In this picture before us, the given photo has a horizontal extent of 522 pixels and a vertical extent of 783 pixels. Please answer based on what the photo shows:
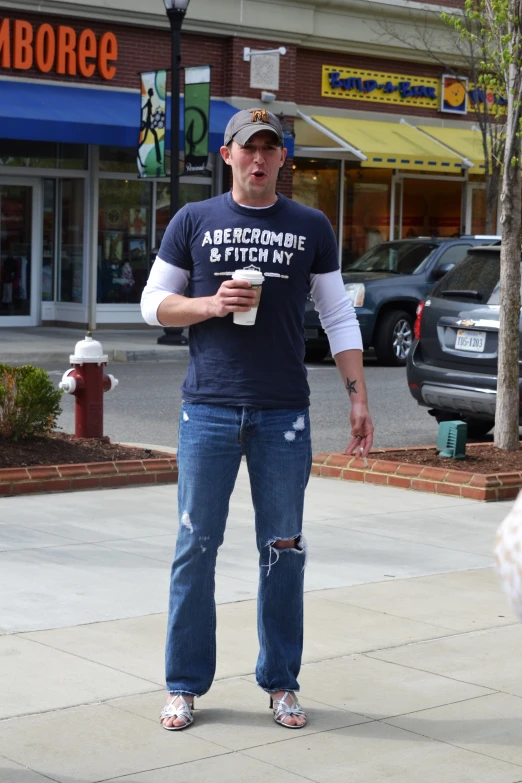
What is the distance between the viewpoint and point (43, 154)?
874 inches

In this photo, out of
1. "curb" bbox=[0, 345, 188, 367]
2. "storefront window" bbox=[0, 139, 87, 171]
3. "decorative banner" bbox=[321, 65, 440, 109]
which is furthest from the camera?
"decorative banner" bbox=[321, 65, 440, 109]

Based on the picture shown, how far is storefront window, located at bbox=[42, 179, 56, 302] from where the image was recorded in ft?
74.4

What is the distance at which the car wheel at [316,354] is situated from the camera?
1939 centimetres

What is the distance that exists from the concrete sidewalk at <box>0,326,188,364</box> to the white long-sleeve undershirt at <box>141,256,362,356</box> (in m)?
13.4

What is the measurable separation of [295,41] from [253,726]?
21.7 metres

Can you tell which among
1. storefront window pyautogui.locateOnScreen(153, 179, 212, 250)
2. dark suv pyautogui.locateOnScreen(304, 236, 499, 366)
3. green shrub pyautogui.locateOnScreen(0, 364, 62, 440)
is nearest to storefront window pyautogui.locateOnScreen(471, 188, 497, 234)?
storefront window pyautogui.locateOnScreen(153, 179, 212, 250)

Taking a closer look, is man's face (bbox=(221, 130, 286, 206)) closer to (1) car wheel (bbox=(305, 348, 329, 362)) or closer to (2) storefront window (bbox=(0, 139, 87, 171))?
(1) car wheel (bbox=(305, 348, 329, 362))

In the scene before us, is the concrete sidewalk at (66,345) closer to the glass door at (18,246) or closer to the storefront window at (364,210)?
the glass door at (18,246)

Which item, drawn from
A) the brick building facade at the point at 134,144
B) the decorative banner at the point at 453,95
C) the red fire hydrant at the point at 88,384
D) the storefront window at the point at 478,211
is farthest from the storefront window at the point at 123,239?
the red fire hydrant at the point at 88,384

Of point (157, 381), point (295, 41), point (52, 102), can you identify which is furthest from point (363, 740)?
point (295, 41)

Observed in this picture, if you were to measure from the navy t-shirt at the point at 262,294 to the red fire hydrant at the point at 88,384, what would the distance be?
195 inches

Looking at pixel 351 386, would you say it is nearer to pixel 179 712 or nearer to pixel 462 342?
pixel 179 712

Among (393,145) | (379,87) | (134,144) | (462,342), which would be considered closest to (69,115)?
(134,144)

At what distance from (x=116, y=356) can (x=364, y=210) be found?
9.34 m
